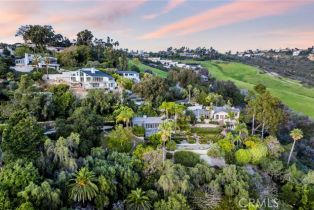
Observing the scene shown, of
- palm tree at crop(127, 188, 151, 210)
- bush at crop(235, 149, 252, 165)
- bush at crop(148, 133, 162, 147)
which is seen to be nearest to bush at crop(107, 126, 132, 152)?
bush at crop(148, 133, 162, 147)

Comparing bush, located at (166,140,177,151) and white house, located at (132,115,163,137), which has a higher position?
white house, located at (132,115,163,137)

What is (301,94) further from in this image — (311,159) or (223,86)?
(311,159)

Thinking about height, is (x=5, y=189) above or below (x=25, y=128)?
below

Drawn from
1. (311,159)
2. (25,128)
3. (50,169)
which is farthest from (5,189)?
(311,159)

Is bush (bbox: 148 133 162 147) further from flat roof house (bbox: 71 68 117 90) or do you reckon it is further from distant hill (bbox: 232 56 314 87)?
distant hill (bbox: 232 56 314 87)

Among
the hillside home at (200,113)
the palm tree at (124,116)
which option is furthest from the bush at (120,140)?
the hillside home at (200,113)

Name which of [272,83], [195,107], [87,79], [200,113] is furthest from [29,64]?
[272,83]
